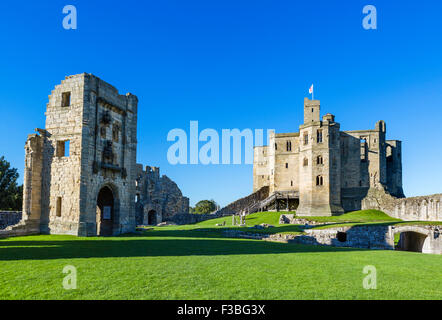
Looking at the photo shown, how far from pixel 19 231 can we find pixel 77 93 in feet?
31.9

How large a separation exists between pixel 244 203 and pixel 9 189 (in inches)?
1325

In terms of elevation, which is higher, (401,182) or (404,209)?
(401,182)

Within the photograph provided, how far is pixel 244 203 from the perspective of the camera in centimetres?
5475

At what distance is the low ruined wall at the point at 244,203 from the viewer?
51969 mm

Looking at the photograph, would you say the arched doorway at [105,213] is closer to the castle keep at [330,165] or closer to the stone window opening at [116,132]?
the stone window opening at [116,132]

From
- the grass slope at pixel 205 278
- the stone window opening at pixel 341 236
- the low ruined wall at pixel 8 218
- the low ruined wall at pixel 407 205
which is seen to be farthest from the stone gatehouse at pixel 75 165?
the low ruined wall at pixel 407 205

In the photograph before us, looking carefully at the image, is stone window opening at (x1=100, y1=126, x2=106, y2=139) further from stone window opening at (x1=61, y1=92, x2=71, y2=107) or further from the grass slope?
the grass slope

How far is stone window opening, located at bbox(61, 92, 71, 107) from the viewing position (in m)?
23.4

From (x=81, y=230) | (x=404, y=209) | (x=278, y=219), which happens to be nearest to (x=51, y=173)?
(x=81, y=230)

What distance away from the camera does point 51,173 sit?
23.0m

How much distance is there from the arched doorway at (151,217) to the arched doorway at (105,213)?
81.5 feet

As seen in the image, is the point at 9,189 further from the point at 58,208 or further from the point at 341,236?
the point at 341,236

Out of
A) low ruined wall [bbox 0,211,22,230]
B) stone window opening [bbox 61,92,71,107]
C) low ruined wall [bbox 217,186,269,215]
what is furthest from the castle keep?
low ruined wall [bbox 0,211,22,230]
